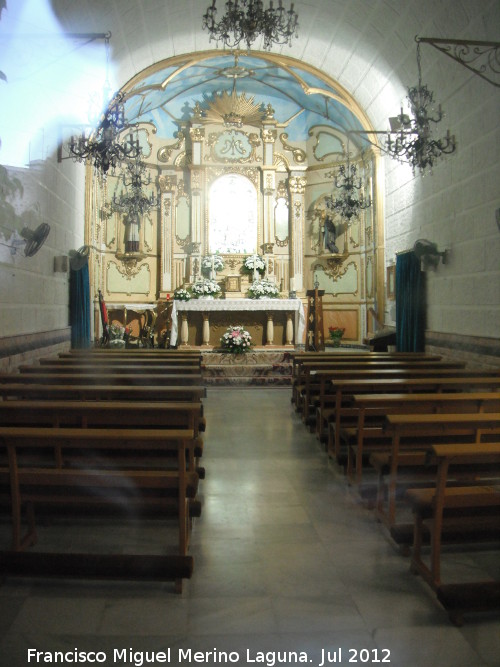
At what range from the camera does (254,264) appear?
1481cm

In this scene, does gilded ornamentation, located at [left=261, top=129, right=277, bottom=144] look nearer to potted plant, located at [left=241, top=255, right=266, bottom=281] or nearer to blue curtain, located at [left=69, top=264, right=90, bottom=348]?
potted plant, located at [left=241, top=255, right=266, bottom=281]

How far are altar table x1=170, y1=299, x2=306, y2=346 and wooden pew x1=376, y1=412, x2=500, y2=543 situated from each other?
893cm

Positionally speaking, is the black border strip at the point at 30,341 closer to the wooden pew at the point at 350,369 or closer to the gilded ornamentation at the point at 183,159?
the wooden pew at the point at 350,369

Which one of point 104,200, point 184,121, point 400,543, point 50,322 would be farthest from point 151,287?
point 400,543

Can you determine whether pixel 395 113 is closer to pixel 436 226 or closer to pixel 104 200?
pixel 436 226

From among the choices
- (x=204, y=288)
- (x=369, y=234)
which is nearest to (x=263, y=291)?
(x=204, y=288)

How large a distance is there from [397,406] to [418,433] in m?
0.77

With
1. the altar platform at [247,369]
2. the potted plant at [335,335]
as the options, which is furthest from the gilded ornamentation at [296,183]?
the altar platform at [247,369]

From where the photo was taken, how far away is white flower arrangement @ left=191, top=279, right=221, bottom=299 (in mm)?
13773

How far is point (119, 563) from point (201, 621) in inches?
21.0

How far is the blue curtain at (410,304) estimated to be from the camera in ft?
34.0

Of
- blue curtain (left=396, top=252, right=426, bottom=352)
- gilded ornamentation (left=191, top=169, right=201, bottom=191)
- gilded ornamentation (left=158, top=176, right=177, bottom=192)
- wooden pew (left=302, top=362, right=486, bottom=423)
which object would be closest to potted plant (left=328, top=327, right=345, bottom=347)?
blue curtain (left=396, top=252, right=426, bottom=352)

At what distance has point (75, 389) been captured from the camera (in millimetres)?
4801

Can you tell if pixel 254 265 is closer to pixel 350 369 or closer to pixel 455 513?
pixel 350 369
